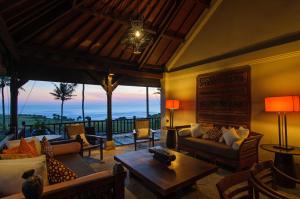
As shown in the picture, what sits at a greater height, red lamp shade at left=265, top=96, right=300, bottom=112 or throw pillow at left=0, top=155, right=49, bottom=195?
red lamp shade at left=265, top=96, right=300, bottom=112

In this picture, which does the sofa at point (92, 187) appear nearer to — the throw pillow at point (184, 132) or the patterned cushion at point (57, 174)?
the patterned cushion at point (57, 174)

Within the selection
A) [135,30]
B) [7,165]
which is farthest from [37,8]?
[7,165]

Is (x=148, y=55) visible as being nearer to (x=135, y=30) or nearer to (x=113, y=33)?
(x=113, y=33)

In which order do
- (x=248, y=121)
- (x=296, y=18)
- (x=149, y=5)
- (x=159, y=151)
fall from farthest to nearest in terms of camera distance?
(x=149, y=5), (x=248, y=121), (x=296, y=18), (x=159, y=151)

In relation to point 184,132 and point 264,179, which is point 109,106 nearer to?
point 184,132

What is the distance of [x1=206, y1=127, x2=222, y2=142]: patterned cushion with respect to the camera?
166 inches

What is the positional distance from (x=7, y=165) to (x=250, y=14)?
5255 mm

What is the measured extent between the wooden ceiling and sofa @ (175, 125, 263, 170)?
10.1 feet

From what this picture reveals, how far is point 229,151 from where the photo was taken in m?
3.47

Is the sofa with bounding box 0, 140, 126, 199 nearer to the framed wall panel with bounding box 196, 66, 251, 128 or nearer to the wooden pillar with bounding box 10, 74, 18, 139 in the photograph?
the wooden pillar with bounding box 10, 74, 18, 139

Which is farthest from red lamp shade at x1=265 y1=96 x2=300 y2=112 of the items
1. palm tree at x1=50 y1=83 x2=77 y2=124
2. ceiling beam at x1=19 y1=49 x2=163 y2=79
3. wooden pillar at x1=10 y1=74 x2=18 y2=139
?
palm tree at x1=50 y1=83 x2=77 y2=124

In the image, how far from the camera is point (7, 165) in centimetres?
143

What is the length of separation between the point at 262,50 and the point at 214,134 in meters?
2.24

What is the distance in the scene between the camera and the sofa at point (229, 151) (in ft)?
11.0
